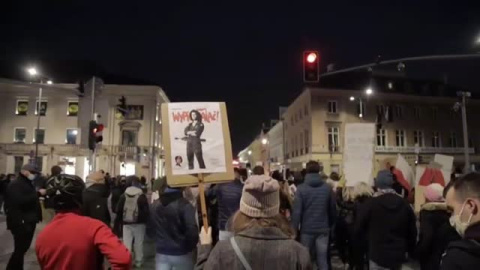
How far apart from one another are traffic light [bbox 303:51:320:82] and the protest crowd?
409 cm

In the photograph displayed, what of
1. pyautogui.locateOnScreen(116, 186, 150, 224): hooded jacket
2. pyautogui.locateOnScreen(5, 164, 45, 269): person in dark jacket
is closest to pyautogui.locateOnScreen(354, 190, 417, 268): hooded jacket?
pyautogui.locateOnScreen(116, 186, 150, 224): hooded jacket

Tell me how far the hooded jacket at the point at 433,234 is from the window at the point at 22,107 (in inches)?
2517

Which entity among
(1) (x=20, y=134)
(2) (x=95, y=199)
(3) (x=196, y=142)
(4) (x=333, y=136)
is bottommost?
(2) (x=95, y=199)

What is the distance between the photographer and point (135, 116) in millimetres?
63062

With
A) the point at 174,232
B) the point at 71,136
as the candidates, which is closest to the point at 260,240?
the point at 174,232

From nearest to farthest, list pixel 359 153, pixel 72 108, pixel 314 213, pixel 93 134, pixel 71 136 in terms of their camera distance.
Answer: pixel 314 213, pixel 359 153, pixel 93 134, pixel 71 136, pixel 72 108

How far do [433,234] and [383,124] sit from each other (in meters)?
54.2

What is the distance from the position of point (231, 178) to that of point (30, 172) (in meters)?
5.34

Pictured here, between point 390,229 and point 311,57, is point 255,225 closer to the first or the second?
point 390,229

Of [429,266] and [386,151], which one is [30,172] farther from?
[386,151]

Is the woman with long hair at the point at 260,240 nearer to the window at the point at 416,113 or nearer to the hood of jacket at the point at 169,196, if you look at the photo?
the hood of jacket at the point at 169,196

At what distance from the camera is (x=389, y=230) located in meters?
6.17

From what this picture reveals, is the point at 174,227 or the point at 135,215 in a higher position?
the point at 174,227

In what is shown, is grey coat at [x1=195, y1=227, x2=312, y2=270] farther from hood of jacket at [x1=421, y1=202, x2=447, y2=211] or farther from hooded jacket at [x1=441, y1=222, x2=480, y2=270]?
hood of jacket at [x1=421, y1=202, x2=447, y2=211]
